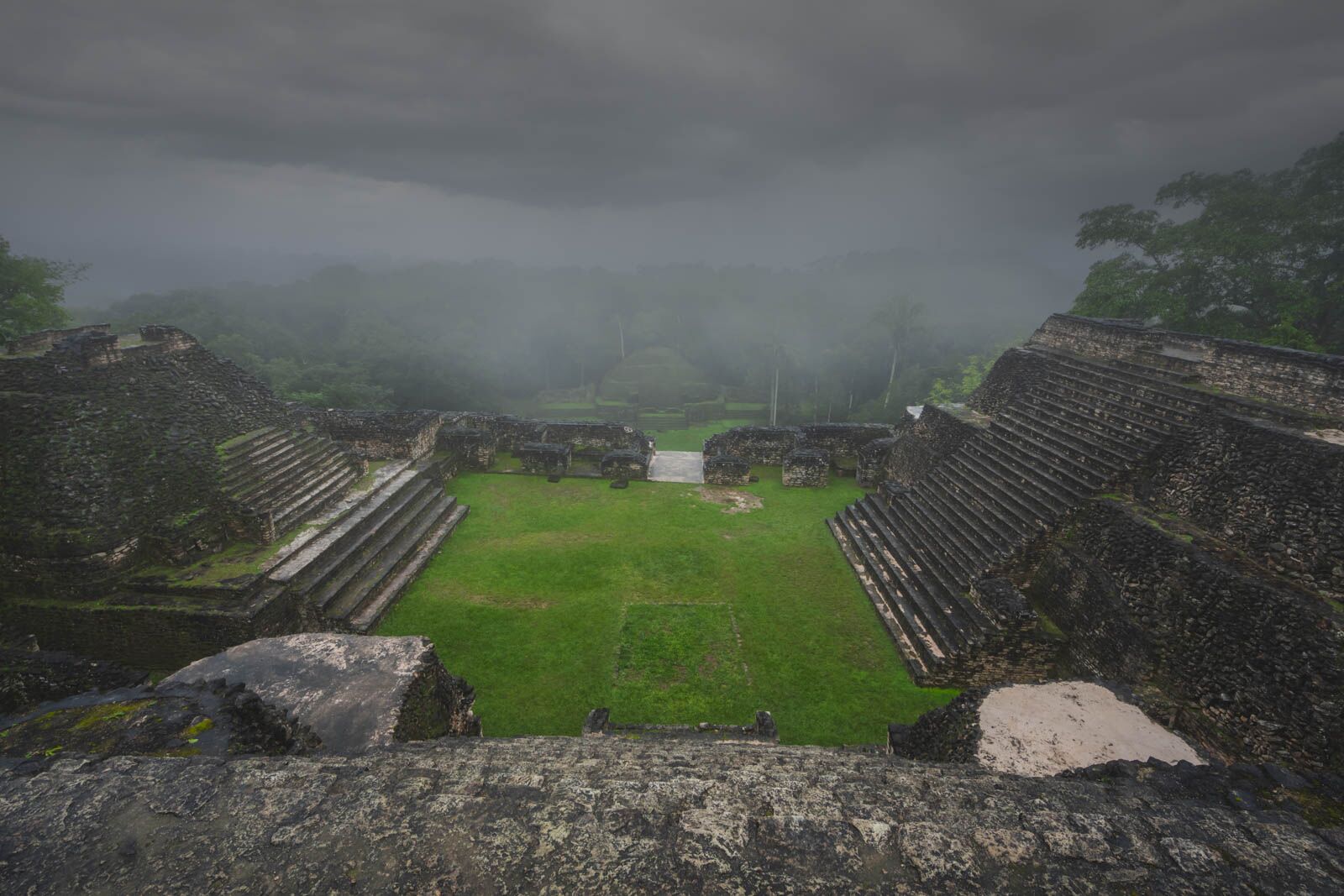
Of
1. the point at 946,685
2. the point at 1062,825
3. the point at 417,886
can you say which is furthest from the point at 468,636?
the point at 1062,825

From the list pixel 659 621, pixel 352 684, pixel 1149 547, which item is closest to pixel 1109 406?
pixel 1149 547

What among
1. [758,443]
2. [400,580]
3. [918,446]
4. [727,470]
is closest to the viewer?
[400,580]

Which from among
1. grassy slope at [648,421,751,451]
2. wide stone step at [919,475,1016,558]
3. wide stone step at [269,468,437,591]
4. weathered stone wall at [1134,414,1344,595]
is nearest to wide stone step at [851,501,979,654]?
wide stone step at [919,475,1016,558]

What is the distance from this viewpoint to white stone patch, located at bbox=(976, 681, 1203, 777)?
5.04 metres

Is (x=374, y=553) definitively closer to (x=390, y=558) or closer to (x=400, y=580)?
(x=390, y=558)

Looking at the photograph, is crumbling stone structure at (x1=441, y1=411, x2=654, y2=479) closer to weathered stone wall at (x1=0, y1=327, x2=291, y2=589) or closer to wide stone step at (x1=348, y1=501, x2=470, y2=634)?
wide stone step at (x1=348, y1=501, x2=470, y2=634)

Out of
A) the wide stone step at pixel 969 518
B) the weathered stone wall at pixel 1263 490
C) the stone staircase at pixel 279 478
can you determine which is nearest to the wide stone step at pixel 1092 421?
the weathered stone wall at pixel 1263 490

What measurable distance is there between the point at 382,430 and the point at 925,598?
13214mm

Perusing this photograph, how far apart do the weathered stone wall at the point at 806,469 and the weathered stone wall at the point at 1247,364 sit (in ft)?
20.6

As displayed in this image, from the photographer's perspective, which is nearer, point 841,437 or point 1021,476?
point 1021,476

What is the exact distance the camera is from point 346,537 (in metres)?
9.33

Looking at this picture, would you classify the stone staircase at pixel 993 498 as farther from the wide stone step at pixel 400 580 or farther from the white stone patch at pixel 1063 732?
the wide stone step at pixel 400 580

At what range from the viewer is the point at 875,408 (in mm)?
35000

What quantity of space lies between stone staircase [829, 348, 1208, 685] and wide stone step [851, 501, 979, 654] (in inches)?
0.7
